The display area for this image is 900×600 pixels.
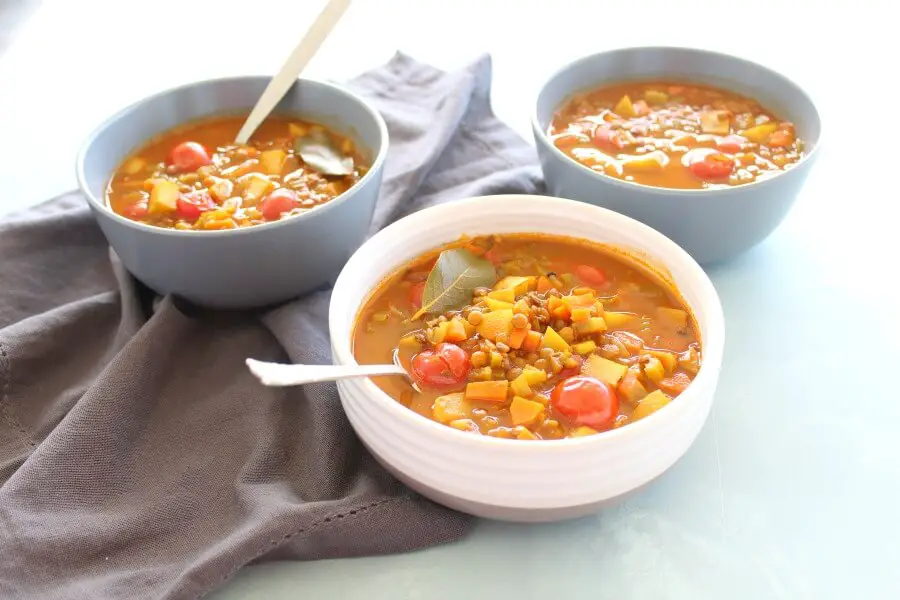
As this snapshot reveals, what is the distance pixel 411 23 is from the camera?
397 centimetres

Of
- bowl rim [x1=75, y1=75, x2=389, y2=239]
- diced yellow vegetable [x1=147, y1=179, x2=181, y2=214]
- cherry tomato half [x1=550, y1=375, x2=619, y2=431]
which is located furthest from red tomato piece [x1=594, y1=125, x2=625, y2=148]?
diced yellow vegetable [x1=147, y1=179, x2=181, y2=214]

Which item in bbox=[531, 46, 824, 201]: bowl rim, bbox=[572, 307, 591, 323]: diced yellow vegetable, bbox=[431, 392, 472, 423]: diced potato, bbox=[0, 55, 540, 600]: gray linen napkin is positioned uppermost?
bbox=[531, 46, 824, 201]: bowl rim

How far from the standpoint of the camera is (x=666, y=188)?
2361 millimetres

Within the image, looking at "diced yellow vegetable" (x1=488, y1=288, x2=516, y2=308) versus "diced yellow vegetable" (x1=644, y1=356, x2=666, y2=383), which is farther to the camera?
"diced yellow vegetable" (x1=488, y1=288, x2=516, y2=308)

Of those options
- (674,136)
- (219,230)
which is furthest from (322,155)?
(674,136)

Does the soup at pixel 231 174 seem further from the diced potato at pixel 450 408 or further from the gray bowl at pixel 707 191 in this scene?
the diced potato at pixel 450 408

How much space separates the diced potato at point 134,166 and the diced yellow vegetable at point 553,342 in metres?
1.25

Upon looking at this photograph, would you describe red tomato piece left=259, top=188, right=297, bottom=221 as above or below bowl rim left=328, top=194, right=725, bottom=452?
below

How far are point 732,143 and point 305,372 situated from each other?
1.46 metres

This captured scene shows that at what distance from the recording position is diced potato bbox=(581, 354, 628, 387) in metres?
1.88

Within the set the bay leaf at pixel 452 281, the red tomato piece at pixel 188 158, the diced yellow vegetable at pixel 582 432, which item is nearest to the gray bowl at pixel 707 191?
the bay leaf at pixel 452 281

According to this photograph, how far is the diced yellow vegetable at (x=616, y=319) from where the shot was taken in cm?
203

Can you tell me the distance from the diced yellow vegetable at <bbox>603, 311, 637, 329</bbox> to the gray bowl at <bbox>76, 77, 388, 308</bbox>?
2.21 feet

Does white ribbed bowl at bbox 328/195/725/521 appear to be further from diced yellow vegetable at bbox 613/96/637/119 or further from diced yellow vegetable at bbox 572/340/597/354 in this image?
diced yellow vegetable at bbox 613/96/637/119
